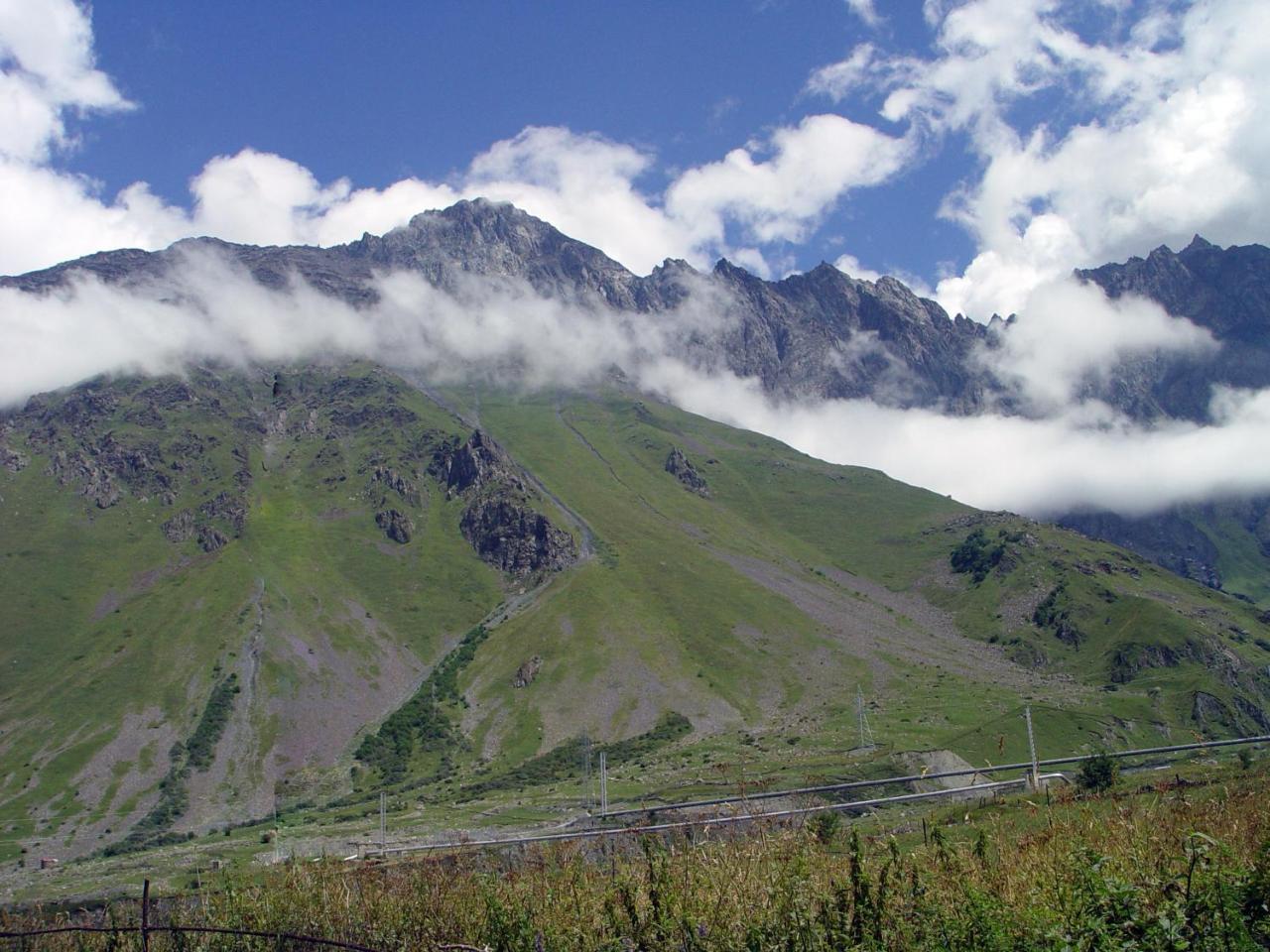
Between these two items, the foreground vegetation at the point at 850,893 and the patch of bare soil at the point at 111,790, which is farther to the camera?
the patch of bare soil at the point at 111,790

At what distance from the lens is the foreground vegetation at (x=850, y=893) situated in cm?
1172

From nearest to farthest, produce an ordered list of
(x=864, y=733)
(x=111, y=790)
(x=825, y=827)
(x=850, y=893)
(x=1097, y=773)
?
1. (x=850, y=893)
2. (x=825, y=827)
3. (x=1097, y=773)
4. (x=864, y=733)
5. (x=111, y=790)

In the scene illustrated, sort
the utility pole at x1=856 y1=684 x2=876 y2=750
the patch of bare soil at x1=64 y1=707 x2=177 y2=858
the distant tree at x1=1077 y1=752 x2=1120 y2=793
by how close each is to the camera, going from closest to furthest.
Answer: the distant tree at x1=1077 y1=752 x2=1120 y2=793 → the utility pole at x1=856 y1=684 x2=876 y2=750 → the patch of bare soil at x1=64 y1=707 x2=177 y2=858

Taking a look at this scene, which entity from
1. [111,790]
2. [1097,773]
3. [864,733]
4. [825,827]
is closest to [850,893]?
[825,827]

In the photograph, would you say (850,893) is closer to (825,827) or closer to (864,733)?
(825,827)

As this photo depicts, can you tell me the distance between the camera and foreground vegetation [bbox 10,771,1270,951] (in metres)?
11.7

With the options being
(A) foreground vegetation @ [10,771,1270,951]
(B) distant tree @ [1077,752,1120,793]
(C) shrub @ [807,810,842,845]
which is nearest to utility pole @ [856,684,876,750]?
(B) distant tree @ [1077,752,1120,793]

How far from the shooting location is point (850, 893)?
1545cm

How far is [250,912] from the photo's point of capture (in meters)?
20.9

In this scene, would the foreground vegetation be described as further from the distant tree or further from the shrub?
the distant tree

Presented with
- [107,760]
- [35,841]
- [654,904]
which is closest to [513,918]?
[654,904]

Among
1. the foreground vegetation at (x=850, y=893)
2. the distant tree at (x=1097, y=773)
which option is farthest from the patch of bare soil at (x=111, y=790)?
the foreground vegetation at (x=850, y=893)

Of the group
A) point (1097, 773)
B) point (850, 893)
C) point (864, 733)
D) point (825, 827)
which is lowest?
point (864, 733)

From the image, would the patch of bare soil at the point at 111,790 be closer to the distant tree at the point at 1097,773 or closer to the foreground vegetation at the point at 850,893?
the distant tree at the point at 1097,773
